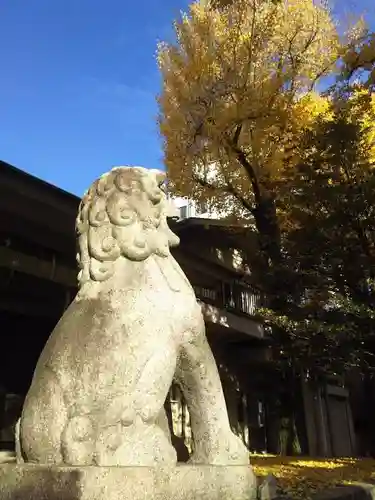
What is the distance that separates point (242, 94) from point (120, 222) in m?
9.85

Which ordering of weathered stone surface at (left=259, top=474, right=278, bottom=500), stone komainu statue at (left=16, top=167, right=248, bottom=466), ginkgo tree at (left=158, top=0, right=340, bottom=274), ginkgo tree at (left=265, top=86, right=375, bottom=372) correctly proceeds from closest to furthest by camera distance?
stone komainu statue at (left=16, top=167, right=248, bottom=466) < weathered stone surface at (left=259, top=474, right=278, bottom=500) < ginkgo tree at (left=265, top=86, right=375, bottom=372) < ginkgo tree at (left=158, top=0, right=340, bottom=274)

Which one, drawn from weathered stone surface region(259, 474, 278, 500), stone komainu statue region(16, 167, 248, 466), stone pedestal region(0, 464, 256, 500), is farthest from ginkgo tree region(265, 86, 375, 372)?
stone pedestal region(0, 464, 256, 500)

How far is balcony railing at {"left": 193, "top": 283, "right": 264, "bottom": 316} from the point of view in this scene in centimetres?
1398

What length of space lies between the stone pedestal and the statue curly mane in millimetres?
1050

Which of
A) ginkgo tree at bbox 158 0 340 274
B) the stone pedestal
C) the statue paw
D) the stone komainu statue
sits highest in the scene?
ginkgo tree at bbox 158 0 340 274

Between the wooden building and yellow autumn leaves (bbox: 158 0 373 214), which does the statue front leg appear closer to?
the wooden building

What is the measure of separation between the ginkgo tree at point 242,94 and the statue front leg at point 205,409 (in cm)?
907

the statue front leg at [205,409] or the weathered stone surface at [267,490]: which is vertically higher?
the statue front leg at [205,409]

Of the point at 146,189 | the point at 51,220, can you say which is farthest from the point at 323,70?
the point at 146,189

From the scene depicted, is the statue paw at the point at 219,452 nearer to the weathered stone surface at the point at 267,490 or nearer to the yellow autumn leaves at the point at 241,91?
the weathered stone surface at the point at 267,490

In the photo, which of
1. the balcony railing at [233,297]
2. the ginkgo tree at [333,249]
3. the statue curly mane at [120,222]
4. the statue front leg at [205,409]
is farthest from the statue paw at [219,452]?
the balcony railing at [233,297]

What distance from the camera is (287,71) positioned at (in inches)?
507

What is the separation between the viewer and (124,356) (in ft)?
9.03

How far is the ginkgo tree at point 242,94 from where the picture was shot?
1230 centimetres
